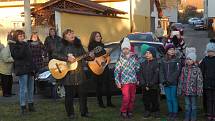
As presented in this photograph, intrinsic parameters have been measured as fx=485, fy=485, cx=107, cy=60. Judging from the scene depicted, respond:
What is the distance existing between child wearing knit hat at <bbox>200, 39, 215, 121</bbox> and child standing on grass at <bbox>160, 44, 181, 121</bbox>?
0.51 meters

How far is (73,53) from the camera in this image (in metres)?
9.59

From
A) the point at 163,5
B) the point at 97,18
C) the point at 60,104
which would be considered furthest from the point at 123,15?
the point at 163,5

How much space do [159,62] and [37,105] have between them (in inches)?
135

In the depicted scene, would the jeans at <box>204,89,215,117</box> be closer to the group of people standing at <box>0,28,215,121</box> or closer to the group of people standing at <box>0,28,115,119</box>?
the group of people standing at <box>0,28,215,121</box>

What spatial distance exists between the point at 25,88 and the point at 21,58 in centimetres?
65

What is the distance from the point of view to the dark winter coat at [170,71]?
9.39 meters

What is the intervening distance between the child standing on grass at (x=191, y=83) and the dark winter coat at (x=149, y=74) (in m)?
0.62

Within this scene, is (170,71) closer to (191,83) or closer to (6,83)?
(191,83)

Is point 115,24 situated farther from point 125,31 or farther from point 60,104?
point 60,104

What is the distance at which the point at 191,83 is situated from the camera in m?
9.09

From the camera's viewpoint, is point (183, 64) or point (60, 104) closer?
point (183, 64)

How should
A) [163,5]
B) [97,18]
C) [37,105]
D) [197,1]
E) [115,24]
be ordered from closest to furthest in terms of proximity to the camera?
1. [37,105]
2. [97,18]
3. [115,24]
4. [163,5]
5. [197,1]

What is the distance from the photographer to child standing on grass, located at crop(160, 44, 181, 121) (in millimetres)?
9406

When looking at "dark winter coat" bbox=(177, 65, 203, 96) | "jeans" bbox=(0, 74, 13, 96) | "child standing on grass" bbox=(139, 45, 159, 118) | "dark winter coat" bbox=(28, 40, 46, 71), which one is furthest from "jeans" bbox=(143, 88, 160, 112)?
"jeans" bbox=(0, 74, 13, 96)
